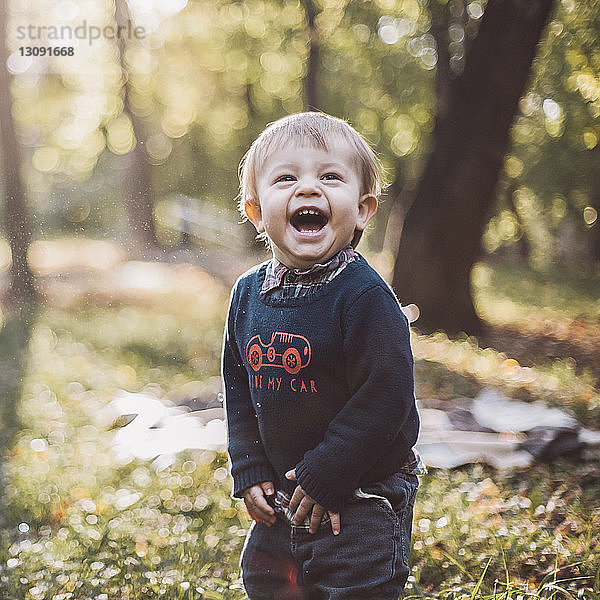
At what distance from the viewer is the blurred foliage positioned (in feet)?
13.6

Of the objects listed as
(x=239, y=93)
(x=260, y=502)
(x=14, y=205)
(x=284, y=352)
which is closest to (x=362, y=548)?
(x=260, y=502)

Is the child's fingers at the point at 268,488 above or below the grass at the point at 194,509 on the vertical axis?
above

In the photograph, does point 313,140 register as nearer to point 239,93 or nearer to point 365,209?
point 365,209

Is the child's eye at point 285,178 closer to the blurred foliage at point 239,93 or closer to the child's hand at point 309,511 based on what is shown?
the child's hand at point 309,511

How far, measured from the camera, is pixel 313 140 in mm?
1523

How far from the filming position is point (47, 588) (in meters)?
2.22

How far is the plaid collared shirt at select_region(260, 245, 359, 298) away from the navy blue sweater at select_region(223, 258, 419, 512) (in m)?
0.02

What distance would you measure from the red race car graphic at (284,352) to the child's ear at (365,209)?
285 mm

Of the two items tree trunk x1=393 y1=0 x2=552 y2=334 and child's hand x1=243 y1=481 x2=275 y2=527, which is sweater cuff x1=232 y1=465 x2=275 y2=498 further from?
tree trunk x1=393 y1=0 x2=552 y2=334

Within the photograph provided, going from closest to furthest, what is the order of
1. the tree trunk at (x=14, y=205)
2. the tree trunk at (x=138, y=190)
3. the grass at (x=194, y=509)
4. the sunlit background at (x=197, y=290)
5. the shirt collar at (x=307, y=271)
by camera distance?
the shirt collar at (x=307, y=271), the grass at (x=194, y=509), the sunlit background at (x=197, y=290), the tree trunk at (x=138, y=190), the tree trunk at (x=14, y=205)

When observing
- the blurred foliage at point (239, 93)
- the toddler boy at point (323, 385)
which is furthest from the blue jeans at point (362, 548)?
the blurred foliage at point (239, 93)

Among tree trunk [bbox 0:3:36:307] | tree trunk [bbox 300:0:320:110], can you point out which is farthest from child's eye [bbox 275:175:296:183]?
tree trunk [bbox 300:0:320:110]

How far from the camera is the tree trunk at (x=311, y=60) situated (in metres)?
4.84

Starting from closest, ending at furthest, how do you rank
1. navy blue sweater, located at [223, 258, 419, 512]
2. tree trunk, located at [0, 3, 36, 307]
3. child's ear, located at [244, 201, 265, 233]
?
1. navy blue sweater, located at [223, 258, 419, 512]
2. child's ear, located at [244, 201, 265, 233]
3. tree trunk, located at [0, 3, 36, 307]
